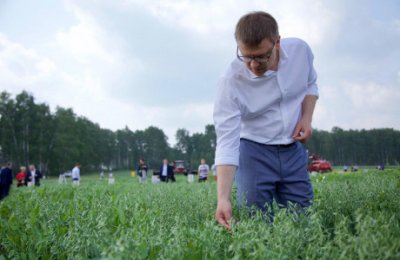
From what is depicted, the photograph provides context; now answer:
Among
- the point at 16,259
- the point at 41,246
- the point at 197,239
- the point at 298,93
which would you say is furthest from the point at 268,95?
the point at 16,259

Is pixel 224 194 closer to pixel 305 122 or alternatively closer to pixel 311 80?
pixel 305 122

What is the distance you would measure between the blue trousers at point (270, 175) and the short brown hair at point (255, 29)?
3.24ft

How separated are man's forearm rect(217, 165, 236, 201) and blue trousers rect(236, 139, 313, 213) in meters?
0.45

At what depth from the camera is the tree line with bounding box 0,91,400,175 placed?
67.4m

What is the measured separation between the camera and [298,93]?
11.1 feet

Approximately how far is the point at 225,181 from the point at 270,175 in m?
0.63

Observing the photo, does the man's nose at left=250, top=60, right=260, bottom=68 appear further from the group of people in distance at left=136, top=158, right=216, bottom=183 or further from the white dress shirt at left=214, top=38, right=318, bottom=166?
the group of people in distance at left=136, top=158, right=216, bottom=183

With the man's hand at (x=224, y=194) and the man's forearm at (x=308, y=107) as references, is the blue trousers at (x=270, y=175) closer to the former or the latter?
the man's forearm at (x=308, y=107)

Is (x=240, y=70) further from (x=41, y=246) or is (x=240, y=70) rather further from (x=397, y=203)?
(x=41, y=246)

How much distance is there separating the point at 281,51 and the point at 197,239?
1.82 meters

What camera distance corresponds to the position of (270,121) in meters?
3.28

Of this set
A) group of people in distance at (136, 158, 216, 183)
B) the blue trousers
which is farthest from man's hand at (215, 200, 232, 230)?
group of people in distance at (136, 158, 216, 183)

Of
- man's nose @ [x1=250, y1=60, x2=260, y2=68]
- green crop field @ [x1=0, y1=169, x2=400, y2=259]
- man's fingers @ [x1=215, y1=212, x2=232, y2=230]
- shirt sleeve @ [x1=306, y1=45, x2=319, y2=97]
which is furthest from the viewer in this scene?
shirt sleeve @ [x1=306, y1=45, x2=319, y2=97]

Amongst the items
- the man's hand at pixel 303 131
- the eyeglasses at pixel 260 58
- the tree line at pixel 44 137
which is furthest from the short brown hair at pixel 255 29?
the tree line at pixel 44 137
